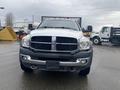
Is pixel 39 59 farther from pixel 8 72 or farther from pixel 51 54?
pixel 8 72

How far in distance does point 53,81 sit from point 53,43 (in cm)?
110

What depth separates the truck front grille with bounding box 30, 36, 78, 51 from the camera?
686 cm

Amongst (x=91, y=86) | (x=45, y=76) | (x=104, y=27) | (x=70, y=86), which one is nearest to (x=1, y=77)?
(x=45, y=76)

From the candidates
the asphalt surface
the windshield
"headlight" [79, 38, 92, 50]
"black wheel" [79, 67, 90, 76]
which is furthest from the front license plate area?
the windshield

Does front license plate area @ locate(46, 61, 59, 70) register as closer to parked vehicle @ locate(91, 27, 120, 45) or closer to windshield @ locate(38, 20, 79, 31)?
windshield @ locate(38, 20, 79, 31)

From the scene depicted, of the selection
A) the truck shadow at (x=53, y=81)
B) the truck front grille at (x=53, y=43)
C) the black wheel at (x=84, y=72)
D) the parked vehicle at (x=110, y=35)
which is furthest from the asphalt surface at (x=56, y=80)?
the parked vehicle at (x=110, y=35)

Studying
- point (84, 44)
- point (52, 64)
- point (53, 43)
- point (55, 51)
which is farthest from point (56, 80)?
point (84, 44)

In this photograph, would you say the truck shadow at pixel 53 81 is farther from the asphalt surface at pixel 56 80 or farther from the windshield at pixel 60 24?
the windshield at pixel 60 24

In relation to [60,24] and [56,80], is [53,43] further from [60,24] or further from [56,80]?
[60,24]

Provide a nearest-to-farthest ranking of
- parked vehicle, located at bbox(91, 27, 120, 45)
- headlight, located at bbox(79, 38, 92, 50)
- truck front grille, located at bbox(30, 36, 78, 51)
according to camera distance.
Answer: truck front grille, located at bbox(30, 36, 78, 51) → headlight, located at bbox(79, 38, 92, 50) → parked vehicle, located at bbox(91, 27, 120, 45)

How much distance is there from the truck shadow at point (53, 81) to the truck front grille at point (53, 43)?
92cm

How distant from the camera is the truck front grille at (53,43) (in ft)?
22.5

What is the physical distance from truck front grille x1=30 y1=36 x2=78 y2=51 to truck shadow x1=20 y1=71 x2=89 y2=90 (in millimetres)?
920

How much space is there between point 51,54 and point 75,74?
186cm
